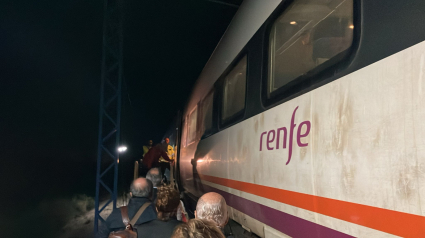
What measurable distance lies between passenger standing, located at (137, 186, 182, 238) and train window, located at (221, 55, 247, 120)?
123 cm

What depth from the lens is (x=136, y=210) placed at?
8.07 feet

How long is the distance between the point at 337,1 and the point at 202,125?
384 centimetres

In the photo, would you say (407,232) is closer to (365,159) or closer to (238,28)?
(365,159)

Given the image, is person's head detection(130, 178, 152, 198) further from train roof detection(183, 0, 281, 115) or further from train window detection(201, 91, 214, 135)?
train window detection(201, 91, 214, 135)

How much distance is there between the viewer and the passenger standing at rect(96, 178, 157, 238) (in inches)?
93.4

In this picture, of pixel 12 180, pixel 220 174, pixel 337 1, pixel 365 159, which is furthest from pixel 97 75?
pixel 365 159

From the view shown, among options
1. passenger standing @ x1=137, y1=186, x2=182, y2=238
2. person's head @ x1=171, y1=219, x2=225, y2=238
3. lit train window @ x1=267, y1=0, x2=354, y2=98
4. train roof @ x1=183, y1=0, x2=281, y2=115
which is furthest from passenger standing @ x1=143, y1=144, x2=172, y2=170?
person's head @ x1=171, y1=219, x2=225, y2=238

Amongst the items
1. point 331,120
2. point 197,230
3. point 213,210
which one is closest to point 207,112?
point 213,210

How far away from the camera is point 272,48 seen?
8.18ft

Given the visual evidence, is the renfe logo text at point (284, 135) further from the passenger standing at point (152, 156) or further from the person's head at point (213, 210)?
the passenger standing at point (152, 156)

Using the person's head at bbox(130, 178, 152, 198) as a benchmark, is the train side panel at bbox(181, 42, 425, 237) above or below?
above

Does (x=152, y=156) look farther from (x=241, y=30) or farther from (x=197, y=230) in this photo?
(x=197, y=230)

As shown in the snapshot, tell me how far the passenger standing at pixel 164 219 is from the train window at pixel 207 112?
2.30 meters

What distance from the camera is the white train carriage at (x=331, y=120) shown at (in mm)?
1127
